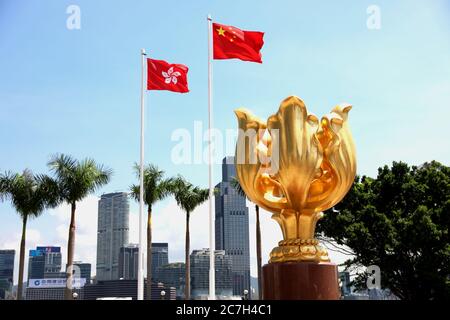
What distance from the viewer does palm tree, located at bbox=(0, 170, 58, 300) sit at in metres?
22.4

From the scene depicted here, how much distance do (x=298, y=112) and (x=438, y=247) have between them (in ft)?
53.4

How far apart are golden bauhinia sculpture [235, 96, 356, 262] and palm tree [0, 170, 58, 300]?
14373 mm

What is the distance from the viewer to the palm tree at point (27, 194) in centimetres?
2238

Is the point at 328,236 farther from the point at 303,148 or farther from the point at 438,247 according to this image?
the point at 303,148

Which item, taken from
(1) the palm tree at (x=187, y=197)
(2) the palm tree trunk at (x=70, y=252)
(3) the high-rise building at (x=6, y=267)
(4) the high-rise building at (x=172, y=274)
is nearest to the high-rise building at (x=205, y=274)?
(4) the high-rise building at (x=172, y=274)

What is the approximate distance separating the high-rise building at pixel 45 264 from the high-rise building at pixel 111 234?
49.9ft

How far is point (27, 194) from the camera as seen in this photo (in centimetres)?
2259

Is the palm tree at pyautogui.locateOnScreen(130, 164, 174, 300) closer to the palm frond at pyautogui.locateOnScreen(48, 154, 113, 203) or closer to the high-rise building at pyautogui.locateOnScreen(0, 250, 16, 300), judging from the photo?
the palm frond at pyautogui.locateOnScreen(48, 154, 113, 203)

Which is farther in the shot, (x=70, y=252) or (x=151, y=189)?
(x=151, y=189)

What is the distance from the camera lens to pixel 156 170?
86.5ft

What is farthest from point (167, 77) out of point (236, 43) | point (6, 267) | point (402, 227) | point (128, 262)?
point (6, 267)

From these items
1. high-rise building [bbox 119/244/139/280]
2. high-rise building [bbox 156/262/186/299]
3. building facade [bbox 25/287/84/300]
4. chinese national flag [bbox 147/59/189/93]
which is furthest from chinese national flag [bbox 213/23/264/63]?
high-rise building [bbox 119/244/139/280]

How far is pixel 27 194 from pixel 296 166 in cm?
1632

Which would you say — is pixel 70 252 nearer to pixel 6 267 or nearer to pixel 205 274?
pixel 205 274
